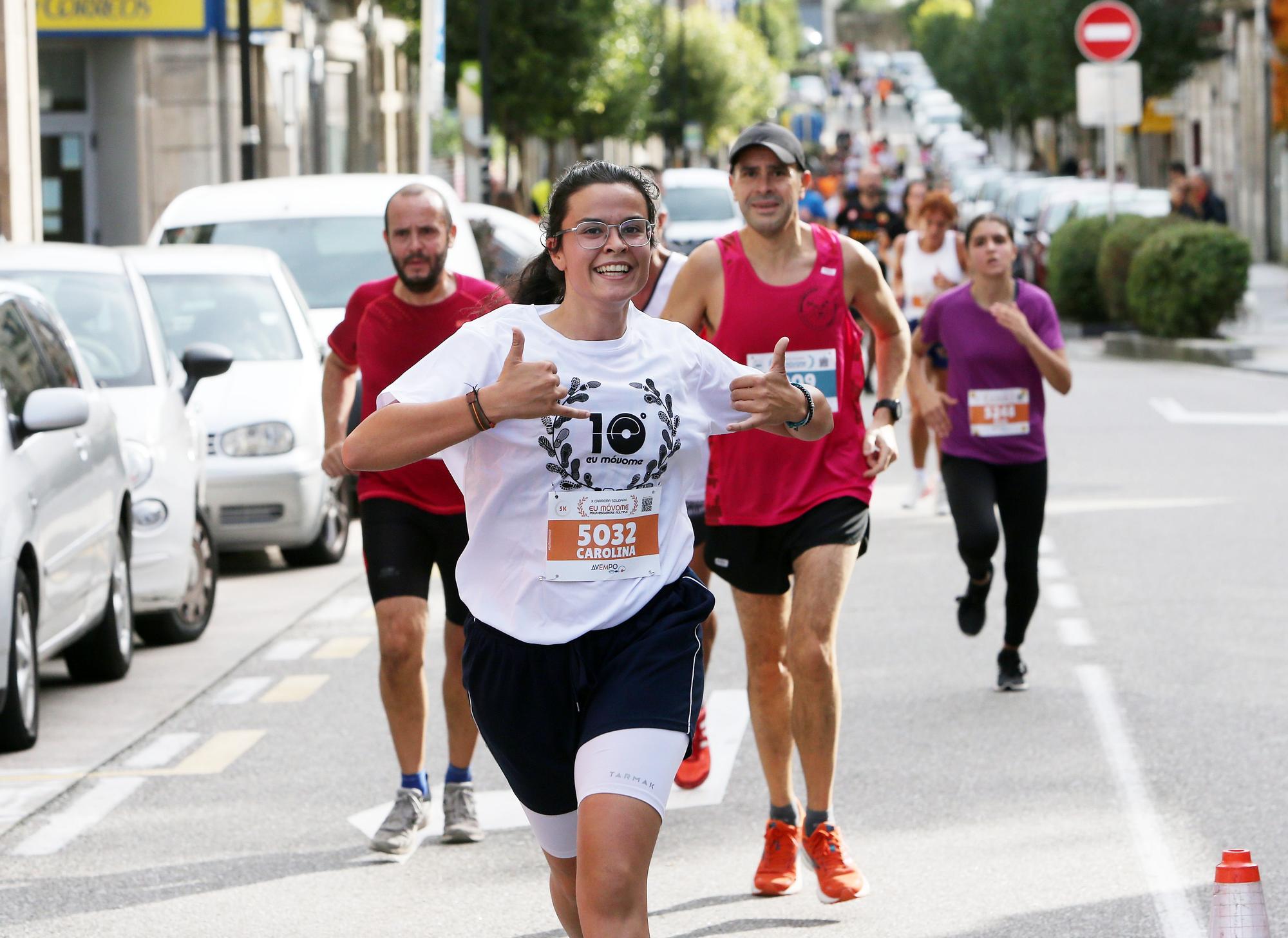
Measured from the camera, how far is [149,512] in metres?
10.6

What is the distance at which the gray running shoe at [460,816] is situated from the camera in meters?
7.02

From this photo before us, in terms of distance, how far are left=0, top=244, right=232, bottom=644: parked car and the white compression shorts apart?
5988 millimetres

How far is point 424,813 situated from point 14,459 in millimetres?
2349

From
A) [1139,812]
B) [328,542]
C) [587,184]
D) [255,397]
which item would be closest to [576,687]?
[587,184]

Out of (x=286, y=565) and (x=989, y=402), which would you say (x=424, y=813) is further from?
(x=286, y=565)

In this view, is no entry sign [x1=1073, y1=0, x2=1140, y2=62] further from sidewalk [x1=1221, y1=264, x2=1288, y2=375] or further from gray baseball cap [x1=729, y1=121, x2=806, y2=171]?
gray baseball cap [x1=729, y1=121, x2=806, y2=171]

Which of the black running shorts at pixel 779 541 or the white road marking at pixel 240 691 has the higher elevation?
the black running shorts at pixel 779 541

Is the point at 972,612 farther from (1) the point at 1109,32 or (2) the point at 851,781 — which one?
(1) the point at 1109,32

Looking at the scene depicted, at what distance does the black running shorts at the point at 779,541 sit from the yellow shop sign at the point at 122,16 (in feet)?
80.9

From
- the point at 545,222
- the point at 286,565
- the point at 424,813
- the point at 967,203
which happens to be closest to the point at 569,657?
the point at 545,222

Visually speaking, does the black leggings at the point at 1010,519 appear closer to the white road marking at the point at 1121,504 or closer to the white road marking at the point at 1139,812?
the white road marking at the point at 1139,812

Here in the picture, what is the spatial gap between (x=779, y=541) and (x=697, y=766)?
4.72 feet

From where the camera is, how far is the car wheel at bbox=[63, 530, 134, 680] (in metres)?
9.77

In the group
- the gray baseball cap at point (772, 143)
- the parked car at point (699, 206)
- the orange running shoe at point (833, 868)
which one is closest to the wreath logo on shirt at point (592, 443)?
the orange running shoe at point (833, 868)
